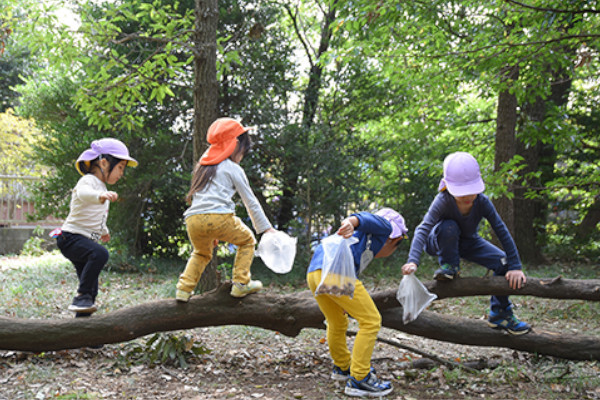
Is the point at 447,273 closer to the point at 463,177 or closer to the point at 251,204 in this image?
the point at 463,177

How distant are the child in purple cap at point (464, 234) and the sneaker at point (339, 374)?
102cm

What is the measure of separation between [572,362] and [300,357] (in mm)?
2551

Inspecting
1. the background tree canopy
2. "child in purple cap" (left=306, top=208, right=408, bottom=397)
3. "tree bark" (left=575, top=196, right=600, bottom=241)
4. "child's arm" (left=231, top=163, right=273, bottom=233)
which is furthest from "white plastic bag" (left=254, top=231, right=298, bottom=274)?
"tree bark" (left=575, top=196, right=600, bottom=241)

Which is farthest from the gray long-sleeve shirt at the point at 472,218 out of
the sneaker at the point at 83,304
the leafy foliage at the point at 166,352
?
the sneaker at the point at 83,304

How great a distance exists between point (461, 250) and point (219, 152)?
90.6 inches

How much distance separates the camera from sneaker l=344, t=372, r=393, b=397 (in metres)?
3.61

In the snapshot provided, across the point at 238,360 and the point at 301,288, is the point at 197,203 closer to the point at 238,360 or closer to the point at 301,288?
the point at 238,360

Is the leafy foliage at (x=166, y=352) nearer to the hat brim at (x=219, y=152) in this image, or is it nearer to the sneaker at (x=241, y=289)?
the sneaker at (x=241, y=289)

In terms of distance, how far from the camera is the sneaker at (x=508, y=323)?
4.25 m

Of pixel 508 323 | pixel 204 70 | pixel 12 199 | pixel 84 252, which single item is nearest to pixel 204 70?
pixel 204 70

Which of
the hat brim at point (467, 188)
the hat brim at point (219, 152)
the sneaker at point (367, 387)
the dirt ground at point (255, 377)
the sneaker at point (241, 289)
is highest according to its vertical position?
the hat brim at point (219, 152)

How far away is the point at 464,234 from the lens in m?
4.25

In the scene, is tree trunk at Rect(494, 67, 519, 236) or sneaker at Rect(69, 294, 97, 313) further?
tree trunk at Rect(494, 67, 519, 236)

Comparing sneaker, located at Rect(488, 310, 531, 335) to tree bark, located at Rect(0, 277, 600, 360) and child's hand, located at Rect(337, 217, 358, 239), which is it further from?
child's hand, located at Rect(337, 217, 358, 239)
